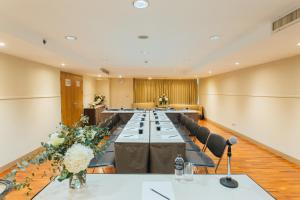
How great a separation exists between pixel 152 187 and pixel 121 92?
9718 millimetres

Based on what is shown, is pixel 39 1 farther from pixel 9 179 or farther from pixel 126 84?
pixel 126 84

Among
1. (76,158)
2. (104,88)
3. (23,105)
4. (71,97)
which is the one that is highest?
(104,88)

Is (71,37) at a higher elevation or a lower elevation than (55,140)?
higher

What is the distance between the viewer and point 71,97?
6805 millimetres

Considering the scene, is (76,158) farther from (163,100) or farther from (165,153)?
(163,100)

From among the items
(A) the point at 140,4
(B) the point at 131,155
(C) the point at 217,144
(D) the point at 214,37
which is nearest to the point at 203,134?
(C) the point at 217,144

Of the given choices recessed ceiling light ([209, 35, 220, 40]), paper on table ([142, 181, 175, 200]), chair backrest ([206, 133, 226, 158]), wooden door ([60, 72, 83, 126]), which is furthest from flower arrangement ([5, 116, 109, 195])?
wooden door ([60, 72, 83, 126])

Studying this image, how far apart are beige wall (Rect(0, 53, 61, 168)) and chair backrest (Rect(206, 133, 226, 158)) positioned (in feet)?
12.0

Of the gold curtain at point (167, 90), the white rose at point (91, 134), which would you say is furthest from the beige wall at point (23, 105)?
the gold curtain at point (167, 90)

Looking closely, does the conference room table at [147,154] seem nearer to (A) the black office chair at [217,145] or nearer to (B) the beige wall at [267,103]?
(A) the black office chair at [217,145]

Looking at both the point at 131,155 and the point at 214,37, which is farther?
the point at 214,37

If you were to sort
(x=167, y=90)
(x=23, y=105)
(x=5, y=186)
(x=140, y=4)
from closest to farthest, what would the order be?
(x=5, y=186)
(x=140, y=4)
(x=23, y=105)
(x=167, y=90)

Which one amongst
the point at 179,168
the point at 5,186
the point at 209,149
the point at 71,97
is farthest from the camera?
the point at 71,97

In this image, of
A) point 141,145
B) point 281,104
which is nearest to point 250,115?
point 281,104
